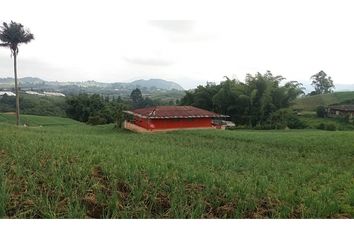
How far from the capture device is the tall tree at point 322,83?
226ft

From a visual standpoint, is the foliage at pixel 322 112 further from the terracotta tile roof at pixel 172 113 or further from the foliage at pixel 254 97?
the terracotta tile roof at pixel 172 113

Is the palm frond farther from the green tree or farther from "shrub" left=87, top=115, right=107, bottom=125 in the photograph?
the green tree

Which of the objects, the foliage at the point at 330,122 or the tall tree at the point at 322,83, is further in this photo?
the tall tree at the point at 322,83

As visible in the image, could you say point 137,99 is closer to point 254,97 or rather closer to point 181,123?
point 254,97

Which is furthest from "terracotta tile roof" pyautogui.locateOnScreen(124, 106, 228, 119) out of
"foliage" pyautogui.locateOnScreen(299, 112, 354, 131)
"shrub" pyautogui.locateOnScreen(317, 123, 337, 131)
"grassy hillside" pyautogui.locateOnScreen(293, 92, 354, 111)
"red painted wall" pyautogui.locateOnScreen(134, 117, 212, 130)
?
"grassy hillside" pyautogui.locateOnScreen(293, 92, 354, 111)

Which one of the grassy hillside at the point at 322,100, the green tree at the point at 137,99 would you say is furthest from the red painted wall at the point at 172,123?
the green tree at the point at 137,99

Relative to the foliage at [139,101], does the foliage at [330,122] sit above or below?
below

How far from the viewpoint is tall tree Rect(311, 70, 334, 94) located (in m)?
68.8

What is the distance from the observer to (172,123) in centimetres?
2475

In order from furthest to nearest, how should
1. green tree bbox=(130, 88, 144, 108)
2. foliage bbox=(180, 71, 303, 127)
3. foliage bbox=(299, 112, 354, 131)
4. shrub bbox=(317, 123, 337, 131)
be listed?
green tree bbox=(130, 88, 144, 108)
foliage bbox=(299, 112, 354, 131)
foliage bbox=(180, 71, 303, 127)
shrub bbox=(317, 123, 337, 131)

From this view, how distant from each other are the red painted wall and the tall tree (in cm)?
4960

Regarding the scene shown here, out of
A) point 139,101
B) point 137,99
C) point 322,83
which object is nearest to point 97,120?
point 139,101

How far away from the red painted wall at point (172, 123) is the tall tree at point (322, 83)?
163 feet

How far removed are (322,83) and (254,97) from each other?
43.9 metres
